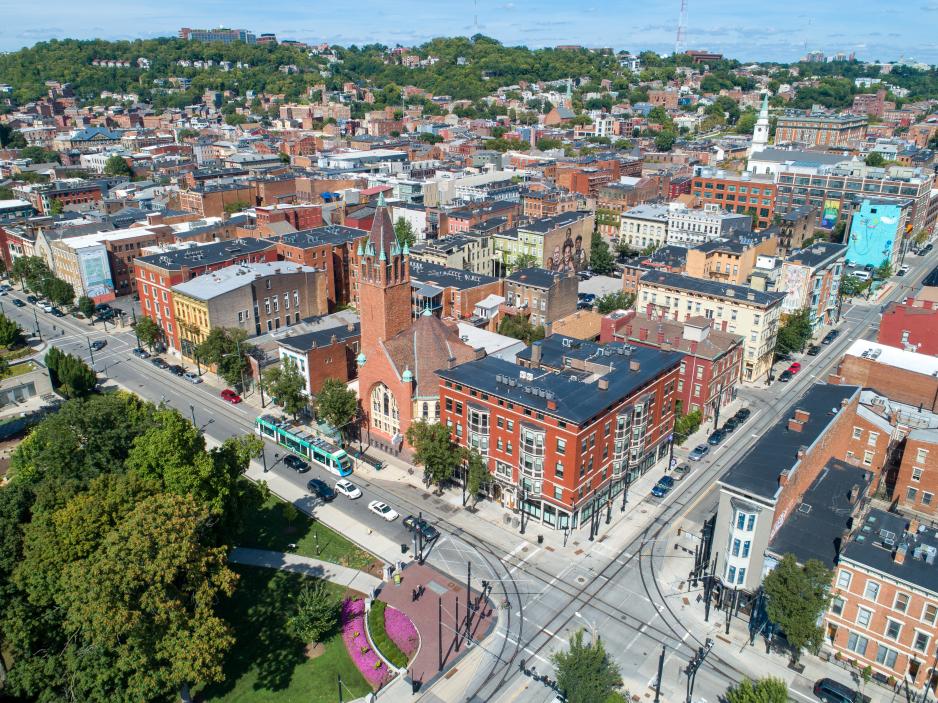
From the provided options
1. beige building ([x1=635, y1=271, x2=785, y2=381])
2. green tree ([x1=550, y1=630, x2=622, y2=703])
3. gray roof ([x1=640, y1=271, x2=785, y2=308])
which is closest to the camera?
green tree ([x1=550, y1=630, x2=622, y2=703])

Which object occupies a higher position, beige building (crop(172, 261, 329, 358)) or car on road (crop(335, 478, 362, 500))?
beige building (crop(172, 261, 329, 358))

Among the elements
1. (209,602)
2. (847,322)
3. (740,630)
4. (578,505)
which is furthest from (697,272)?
(209,602)

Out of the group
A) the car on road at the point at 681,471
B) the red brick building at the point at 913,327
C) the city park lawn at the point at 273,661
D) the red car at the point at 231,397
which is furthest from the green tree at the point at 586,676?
the red brick building at the point at 913,327

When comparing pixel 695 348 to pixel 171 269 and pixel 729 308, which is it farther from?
pixel 171 269

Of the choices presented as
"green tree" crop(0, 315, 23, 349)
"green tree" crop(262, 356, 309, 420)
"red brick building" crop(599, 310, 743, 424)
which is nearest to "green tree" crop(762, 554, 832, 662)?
"red brick building" crop(599, 310, 743, 424)

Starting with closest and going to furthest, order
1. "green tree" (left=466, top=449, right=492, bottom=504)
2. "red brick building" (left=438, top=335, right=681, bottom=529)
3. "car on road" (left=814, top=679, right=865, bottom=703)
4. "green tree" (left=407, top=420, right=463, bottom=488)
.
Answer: "car on road" (left=814, top=679, right=865, bottom=703), "red brick building" (left=438, top=335, right=681, bottom=529), "green tree" (left=466, top=449, right=492, bottom=504), "green tree" (left=407, top=420, right=463, bottom=488)

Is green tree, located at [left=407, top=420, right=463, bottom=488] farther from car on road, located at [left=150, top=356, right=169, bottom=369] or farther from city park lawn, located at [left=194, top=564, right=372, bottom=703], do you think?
car on road, located at [left=150, top=356, right=169, bottom=369]

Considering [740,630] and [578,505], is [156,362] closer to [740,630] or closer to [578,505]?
[578,505]
